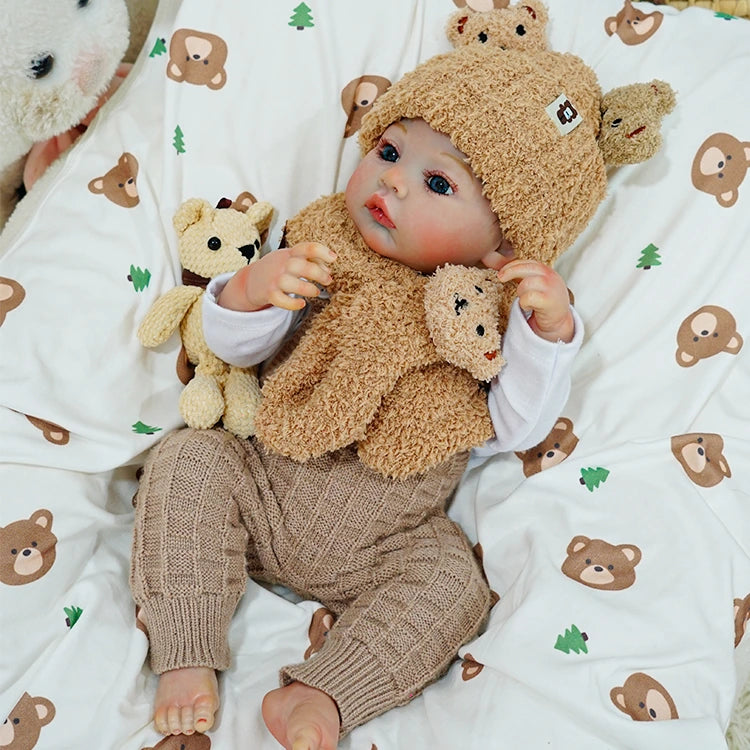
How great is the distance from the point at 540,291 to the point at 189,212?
1.46 ft

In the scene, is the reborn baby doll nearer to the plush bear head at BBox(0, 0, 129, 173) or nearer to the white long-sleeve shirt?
the white long-sleeve shirt

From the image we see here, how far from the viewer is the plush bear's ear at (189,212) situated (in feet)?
3.32

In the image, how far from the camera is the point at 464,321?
887mm

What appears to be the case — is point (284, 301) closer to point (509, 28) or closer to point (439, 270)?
point (439, 270)

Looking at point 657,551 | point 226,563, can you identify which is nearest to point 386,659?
point 226,563

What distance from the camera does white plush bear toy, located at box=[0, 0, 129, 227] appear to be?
3.19ft

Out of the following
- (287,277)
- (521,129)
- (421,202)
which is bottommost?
(287,277)

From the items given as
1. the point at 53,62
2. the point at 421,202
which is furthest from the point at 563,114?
the point at 53,62

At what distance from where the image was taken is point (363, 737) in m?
0.89

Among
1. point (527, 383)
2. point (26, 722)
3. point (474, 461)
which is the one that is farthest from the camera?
point (474, 461)

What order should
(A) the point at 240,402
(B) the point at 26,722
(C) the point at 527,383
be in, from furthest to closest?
(A) the point at 240,402
(C) the point at 527,383
(B) the point at 26,722

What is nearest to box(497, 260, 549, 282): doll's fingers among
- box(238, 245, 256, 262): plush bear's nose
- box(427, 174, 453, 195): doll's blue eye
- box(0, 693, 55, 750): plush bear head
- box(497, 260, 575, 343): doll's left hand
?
box(497, 260, 575, 343): doll's left hand

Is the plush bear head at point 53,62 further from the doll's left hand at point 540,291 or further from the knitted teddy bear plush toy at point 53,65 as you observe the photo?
the doll's left hand at point 540,291

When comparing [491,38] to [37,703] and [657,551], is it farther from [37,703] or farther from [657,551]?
[37,703]
